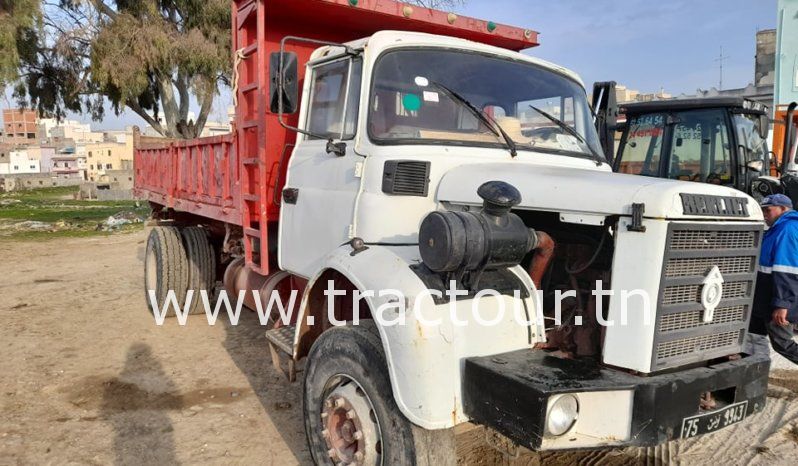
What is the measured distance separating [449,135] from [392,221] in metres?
0.60

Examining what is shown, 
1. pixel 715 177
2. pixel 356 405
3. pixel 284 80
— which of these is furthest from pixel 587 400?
pixel 715 177

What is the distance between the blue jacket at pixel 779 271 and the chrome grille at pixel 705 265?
57.3 inches

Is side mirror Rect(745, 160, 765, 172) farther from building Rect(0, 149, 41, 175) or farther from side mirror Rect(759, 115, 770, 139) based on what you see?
building Rect(0, 149, 41, 175)

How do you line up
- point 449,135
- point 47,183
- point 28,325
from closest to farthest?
point 449,135
point 28,325
point 47,183

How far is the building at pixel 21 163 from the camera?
3125 inches

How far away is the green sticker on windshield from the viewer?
3.33 metres

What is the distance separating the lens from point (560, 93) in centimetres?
383

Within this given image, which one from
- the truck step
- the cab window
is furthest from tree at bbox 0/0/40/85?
the cab window

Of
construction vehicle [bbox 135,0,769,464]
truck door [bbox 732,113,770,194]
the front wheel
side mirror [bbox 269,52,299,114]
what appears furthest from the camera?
truck door [bbox 732,113,770,194]

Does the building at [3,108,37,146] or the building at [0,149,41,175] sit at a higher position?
the building at [3,108,37,146]

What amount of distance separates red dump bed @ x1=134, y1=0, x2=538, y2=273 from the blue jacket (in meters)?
2.28

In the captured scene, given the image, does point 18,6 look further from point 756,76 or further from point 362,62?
point 756,76

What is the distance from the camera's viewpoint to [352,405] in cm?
279

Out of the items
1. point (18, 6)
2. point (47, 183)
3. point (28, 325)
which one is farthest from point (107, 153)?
point (28, 325)
